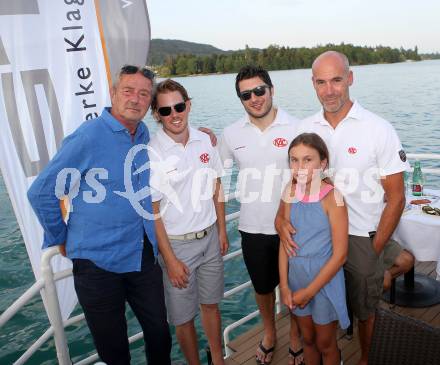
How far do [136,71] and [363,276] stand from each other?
1791 millimetres

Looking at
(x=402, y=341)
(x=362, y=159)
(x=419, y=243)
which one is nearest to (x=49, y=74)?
(x=362, y=159)

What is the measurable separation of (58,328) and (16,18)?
210 cm

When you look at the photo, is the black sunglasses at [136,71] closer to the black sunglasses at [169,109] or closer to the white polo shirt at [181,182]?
the black sunglasses at [169,109]

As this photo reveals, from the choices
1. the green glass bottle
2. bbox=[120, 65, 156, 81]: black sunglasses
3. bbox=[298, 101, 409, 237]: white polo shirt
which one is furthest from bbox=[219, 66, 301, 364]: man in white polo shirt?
the green glass bottle

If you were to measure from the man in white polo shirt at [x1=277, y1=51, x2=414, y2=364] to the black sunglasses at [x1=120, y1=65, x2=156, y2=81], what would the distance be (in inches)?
38.0

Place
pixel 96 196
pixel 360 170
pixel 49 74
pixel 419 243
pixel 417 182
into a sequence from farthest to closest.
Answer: pixel 417 182, pixel 419 243, pixel 49 74, pixel 360 170, pixel 96 196

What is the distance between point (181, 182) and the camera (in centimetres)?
243

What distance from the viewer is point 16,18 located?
278 centimetres

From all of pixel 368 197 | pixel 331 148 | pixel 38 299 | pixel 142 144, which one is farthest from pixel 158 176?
pixel 38 299

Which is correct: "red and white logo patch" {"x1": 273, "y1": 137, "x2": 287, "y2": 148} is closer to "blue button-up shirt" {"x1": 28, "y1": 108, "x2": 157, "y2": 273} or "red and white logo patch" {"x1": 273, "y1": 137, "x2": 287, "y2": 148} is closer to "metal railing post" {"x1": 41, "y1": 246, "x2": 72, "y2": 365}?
"blue button-up shirt" {"x1": 28, "y1": 108, "x2": 157, "y2": 273}

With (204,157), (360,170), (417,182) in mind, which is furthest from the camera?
(417,182)

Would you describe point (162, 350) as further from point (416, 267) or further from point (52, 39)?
point (416, 267)

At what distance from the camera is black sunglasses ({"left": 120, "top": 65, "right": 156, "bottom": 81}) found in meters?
2.27

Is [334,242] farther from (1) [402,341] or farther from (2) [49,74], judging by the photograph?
(2) [49,74]
